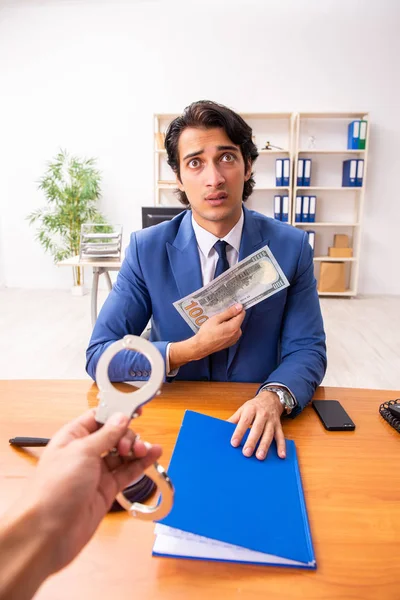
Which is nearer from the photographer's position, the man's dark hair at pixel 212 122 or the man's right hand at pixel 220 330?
the man's right hand at pixel 220 330

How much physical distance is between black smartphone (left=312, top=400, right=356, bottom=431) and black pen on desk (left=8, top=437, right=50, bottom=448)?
1.87 ft

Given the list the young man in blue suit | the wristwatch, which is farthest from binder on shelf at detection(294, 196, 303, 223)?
the wristwatch

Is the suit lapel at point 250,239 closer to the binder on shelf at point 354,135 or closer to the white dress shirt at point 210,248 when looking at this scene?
the white dress shirt at point 210,248

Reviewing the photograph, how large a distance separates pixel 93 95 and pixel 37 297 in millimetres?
2511

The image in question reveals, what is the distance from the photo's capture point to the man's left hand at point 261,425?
0.80 m

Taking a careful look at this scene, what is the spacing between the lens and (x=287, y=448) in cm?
84

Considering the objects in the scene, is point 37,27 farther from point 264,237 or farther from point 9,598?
point 9,598

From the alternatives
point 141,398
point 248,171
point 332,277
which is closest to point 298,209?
point 332,277

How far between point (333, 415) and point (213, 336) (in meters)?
0.34

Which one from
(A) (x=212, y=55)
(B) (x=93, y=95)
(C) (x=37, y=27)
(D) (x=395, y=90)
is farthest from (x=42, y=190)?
(D) (x=395, y=90)

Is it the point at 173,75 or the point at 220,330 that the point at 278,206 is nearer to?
the point at 173,75

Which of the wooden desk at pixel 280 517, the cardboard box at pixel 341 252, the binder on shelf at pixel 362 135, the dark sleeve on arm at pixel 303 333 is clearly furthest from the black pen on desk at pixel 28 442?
the binder on shelf at pixel 362 135

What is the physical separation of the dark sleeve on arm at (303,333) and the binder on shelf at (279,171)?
12.7 feet

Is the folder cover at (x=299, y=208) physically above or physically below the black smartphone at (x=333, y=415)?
above
